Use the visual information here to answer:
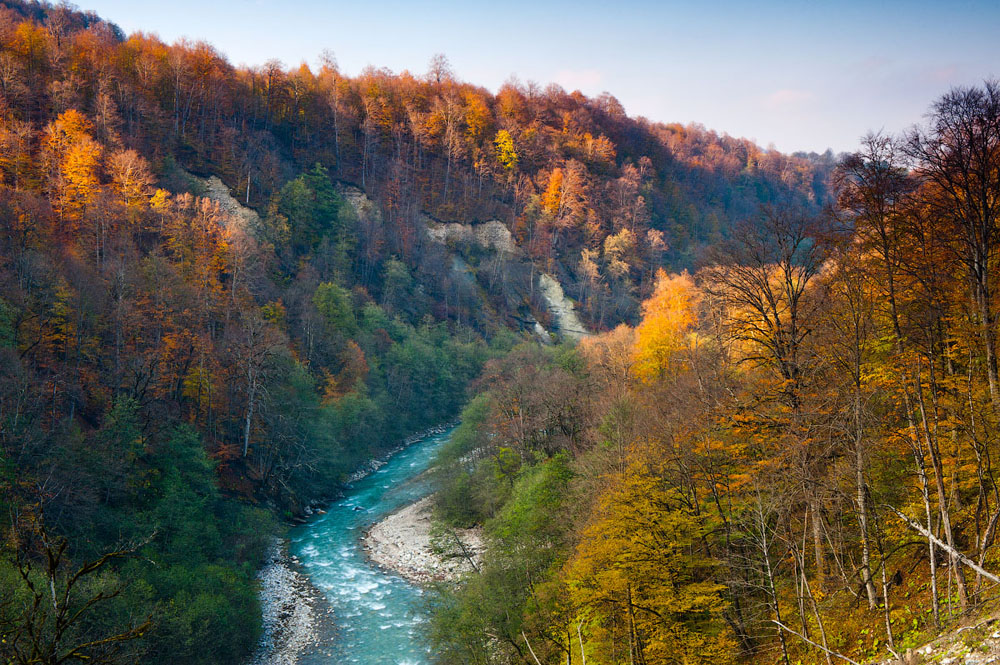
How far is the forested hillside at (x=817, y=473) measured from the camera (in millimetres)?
12000

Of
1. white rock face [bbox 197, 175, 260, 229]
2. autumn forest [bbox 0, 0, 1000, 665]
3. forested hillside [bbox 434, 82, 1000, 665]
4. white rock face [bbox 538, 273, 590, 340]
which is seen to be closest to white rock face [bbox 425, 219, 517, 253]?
autumn forest [bbox 0, 0, 1000, 665]

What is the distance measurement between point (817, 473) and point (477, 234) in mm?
65696

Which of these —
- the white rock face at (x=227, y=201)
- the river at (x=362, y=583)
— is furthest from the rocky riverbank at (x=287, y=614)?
the white rock face at (x=227, y=201)

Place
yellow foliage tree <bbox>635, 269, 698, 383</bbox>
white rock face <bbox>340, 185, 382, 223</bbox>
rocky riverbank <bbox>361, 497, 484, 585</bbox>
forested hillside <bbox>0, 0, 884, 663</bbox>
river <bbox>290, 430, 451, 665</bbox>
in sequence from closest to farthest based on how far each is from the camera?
forested hillside <bbox>0, 0, 884, 663</bbox>, river <bbox>290, 430, 451, 665</bbox>, rocky riverbank <bbox>361, 497, 484, 585</bbox>, yellow foliage tree <bbox>635, 269, 698, 383</bbox>, white rock face <bbox>340, 185, 382, 223</bbox>

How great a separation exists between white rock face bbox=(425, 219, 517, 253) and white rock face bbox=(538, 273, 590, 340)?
21.6ft

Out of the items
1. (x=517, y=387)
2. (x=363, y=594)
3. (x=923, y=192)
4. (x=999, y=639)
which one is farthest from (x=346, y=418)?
(x=999, y=639)

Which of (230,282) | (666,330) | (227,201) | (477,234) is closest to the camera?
(666,330)

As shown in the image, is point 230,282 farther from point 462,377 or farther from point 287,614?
point 287,614

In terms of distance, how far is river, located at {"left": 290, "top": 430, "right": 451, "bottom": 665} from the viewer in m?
21.7

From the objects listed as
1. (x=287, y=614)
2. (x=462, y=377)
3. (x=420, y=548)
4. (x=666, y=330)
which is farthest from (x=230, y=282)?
(x=666, y=330)

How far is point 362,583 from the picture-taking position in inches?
1075

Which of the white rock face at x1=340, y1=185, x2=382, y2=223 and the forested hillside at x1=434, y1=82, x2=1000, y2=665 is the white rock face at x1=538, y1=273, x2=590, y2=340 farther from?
the forested hillside at x1=434, y1=82, x2=1000, y2=665

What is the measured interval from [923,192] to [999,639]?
1234 cm

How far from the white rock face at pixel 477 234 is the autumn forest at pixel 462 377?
14.7 inches
